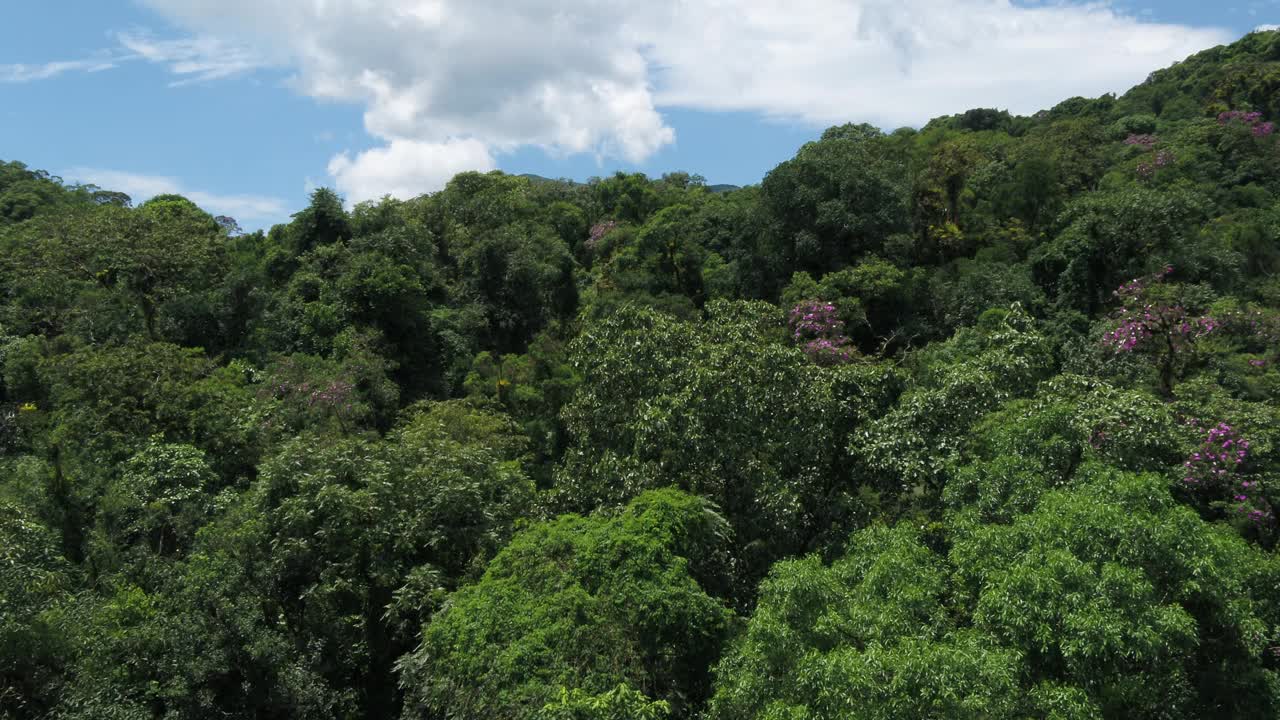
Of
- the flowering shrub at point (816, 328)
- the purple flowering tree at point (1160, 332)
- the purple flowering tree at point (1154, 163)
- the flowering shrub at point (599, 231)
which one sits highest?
the flowering shrub at point (599, 231)

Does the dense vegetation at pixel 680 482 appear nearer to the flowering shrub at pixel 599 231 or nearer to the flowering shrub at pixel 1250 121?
the flowering shrub at pixel 599 231

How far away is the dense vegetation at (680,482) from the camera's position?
27.0 ft

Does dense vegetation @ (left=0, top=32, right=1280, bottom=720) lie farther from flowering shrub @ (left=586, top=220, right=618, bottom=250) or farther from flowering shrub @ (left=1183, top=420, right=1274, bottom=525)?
flowering shrub @ (left=586, top=220, right=618, bottom=250)

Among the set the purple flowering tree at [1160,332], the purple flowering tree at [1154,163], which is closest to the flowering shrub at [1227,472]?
the purple flowering tree at [1160,332]

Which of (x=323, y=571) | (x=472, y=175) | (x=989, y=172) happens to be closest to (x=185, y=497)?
(x=323, y=571)

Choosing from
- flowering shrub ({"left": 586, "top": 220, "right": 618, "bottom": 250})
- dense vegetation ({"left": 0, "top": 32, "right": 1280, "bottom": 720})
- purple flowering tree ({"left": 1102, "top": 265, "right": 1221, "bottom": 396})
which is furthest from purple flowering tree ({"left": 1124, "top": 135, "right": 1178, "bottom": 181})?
flowering shrub ({"left": 586, "top": 220, "right": 618, "bottom": 250})

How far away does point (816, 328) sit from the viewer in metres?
20.3

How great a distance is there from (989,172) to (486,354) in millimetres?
20929

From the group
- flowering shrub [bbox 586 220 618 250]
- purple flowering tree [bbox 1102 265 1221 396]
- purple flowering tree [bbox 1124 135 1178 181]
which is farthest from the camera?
flowering shrub [bbox 586 220 618 250]

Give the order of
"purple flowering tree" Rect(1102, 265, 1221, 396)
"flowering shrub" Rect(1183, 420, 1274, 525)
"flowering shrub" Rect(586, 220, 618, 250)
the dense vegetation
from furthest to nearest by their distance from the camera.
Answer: "flowering shrub" Rect(586, 220, 618, 250) < "purple flowering tree" Rect(1102, 265, 1221, 396) < "flowering shrub" Rect(1183, 420, 1274, 525) < the dense vegetation

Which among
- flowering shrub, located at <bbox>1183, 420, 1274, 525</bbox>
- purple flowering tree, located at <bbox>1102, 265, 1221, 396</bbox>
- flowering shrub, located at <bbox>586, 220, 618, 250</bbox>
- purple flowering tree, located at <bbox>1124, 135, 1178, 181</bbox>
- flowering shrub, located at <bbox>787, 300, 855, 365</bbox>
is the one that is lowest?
flowering shrub, located at <bbox>1183, 420, 1274, 525</bbox>

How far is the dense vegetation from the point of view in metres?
8.23

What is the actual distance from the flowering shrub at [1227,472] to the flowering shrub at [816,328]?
7.84m

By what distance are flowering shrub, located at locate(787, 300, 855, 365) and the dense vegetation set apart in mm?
110
